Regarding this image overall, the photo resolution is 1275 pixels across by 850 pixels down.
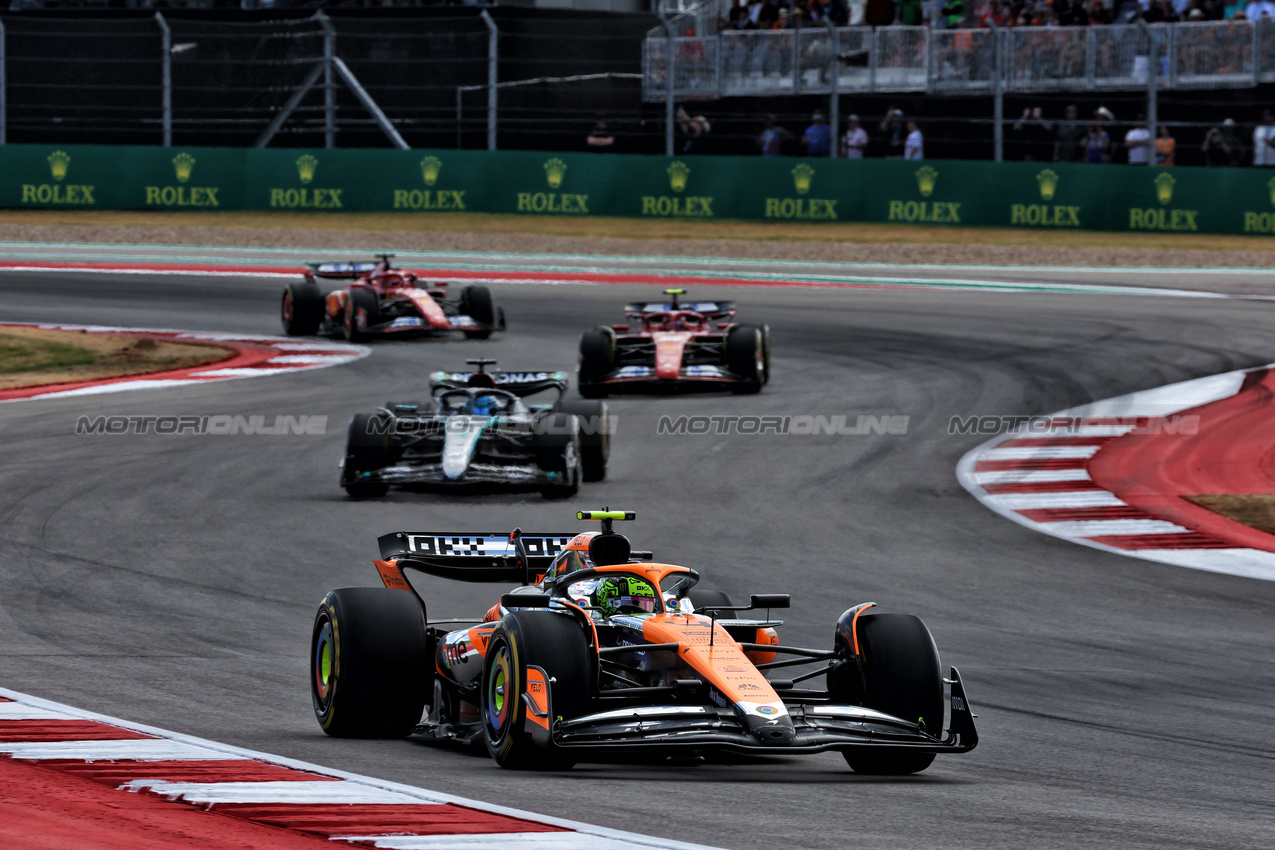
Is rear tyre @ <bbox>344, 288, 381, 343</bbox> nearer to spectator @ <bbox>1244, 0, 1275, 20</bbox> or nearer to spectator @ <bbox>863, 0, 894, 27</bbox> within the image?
spectator @ <bbox>863, 0, 894, 27</bbox>

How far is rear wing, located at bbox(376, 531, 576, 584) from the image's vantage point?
339 inches

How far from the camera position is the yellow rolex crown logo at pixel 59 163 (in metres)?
35.7

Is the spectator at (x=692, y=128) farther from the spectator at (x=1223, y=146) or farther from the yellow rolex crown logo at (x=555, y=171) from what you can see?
the spectator at (x=1223, y=146)

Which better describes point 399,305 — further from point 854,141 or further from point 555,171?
point 854,141

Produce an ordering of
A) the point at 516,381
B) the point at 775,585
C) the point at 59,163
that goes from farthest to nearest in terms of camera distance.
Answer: the point at 59,163 → the point at 516,381 → the point at 775,585

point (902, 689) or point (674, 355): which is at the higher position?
point (674, 355)

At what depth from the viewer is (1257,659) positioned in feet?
30.8

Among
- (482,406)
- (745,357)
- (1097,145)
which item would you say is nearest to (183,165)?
(1097,145)

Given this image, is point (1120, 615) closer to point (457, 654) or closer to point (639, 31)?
point (457, 654)

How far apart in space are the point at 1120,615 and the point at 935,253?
22880mm

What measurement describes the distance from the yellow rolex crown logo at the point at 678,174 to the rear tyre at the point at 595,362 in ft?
51.7

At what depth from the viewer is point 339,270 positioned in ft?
73.7

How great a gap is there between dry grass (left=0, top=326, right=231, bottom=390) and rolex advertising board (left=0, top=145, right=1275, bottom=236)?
1240 centimetres

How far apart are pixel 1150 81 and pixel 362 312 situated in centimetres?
1514
